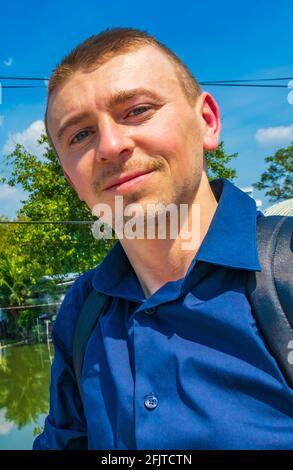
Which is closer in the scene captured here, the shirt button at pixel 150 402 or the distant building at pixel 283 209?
the shirt button at pixel 150 402

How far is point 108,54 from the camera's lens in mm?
1066

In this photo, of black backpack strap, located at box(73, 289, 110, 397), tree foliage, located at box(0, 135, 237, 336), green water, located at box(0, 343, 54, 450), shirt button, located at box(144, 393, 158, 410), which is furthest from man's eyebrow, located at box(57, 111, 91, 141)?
tree foliage, located at box(0, 135, 237, 336)

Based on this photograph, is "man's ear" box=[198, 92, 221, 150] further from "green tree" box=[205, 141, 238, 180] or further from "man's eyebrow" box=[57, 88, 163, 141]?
"green tree" box=[205, 141, 238, 180]

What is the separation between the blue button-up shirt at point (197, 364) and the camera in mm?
837

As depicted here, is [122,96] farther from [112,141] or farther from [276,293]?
[276,293]

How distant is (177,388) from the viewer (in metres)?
0.90

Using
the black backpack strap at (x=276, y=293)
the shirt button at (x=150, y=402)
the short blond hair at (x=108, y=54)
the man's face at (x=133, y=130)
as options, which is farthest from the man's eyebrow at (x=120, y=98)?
the shirt button at (x=150, y=402)

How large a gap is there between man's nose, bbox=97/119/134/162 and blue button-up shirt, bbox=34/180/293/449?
0.27 metres

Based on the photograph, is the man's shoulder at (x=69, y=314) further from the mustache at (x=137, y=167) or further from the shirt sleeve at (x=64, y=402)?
the mustache at (x=137, y=167)

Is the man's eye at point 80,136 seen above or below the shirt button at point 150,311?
above

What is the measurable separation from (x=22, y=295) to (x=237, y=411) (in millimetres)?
18322

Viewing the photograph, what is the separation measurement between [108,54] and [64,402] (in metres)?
0.93
